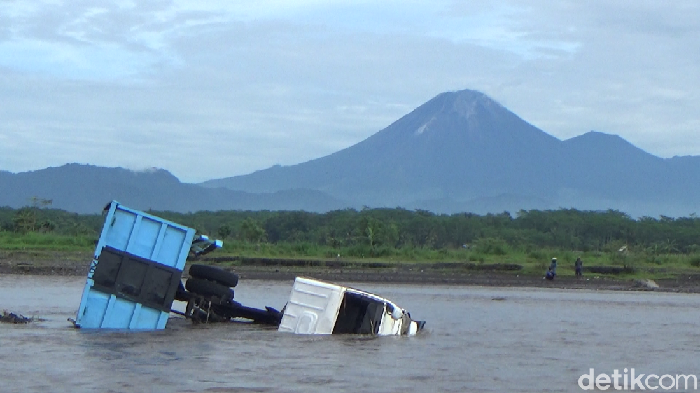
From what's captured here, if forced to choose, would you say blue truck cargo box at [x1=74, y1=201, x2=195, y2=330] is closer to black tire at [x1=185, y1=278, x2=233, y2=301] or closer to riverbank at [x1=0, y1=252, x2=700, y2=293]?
black tire at [x1=185, y1=278, x2=233, y2=301]

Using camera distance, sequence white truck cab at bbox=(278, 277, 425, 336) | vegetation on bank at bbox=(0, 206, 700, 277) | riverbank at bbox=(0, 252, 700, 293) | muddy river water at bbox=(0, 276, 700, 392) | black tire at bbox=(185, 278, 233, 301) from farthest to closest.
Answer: vegetation on bank at bbox=(0, 206, 700, 277)
riverbank at bbox=(0, 252, 700, 293)
black tire at bbox=(185, 278, 233, 301)
white truck cab at bbox=(278, 277, 425, 336)
muddy river water at bbox=(0, 276, 700, 392)

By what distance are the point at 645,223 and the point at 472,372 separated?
77.6 meters

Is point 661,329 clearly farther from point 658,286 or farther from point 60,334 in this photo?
point 658,286

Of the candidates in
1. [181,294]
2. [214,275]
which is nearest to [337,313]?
[214,275]

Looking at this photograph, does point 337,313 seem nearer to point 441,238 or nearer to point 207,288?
point 207,288

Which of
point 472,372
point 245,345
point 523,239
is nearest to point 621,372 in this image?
point 472,372

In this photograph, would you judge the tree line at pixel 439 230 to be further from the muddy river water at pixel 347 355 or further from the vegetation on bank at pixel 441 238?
the muddy river water at pixel 347 355

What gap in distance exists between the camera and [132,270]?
787 inches

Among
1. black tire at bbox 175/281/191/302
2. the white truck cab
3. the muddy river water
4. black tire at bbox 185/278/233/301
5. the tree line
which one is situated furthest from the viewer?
the tree line

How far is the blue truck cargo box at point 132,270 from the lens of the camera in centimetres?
1992

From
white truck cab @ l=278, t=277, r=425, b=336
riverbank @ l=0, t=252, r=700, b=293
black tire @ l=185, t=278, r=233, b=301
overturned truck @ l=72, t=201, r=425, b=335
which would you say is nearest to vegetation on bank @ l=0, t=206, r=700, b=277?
riverbank @ l=0, t=252, r=700, b=293

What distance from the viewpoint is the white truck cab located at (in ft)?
68.5

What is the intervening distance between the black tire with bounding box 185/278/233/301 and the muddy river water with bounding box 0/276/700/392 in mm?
747

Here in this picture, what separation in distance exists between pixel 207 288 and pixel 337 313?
10.3 feet
